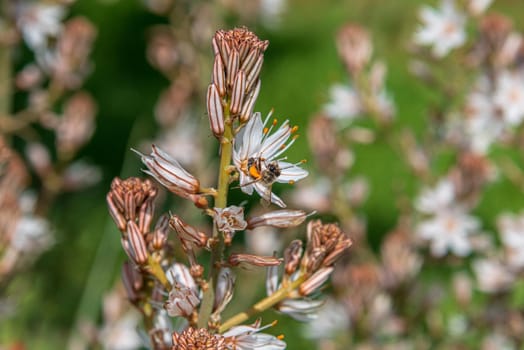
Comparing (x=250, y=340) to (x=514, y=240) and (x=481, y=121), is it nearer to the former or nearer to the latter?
(x=514, y=240)

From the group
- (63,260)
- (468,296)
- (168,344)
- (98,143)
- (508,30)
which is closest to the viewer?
(168,344)

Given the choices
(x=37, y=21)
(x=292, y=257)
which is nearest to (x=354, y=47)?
(x=37, y=21)

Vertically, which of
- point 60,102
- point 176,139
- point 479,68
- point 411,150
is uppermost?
point 60,102

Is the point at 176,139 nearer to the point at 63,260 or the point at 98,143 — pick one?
the point at 63,260

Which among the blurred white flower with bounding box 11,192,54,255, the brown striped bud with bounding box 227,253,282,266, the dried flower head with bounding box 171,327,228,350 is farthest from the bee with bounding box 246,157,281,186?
the blurred white flower with bounding box 11,192,54,255

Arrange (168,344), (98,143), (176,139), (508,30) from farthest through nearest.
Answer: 1. (98,143)
2. (176,139)
3. (508,30)
4. (168,344)

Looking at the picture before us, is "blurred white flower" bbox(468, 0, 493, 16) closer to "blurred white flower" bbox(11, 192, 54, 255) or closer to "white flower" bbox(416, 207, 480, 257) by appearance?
"white flower" bbox(416, 207, 480, 257)

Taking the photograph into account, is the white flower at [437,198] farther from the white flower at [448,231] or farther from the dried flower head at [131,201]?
the dried flower head at [131,201]

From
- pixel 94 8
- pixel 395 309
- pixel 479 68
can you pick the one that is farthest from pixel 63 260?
pixel 94 8
